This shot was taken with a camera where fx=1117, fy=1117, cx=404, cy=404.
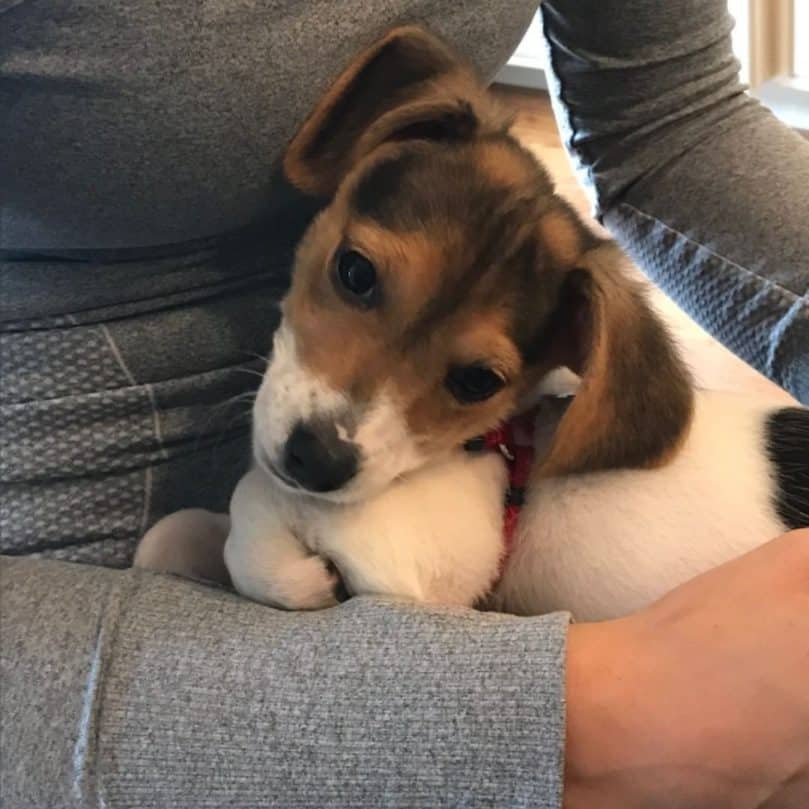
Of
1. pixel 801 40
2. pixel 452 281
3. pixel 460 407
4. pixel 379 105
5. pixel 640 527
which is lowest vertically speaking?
pixel 801 40

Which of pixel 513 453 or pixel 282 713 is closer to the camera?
pixel 282 713

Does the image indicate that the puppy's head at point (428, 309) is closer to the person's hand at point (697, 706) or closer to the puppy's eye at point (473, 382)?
the puppy's eye at point (473, 382)

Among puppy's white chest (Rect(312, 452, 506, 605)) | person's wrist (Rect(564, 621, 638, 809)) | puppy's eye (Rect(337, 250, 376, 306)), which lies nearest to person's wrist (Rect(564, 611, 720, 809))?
person's wrist (Rect(564, 621, 638, 809))

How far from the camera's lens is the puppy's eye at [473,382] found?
98 cm

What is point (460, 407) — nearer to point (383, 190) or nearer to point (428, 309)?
point (428, 309)

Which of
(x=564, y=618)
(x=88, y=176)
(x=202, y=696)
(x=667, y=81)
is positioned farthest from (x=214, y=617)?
(x=667, y=81)

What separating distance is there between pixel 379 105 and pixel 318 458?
339mm

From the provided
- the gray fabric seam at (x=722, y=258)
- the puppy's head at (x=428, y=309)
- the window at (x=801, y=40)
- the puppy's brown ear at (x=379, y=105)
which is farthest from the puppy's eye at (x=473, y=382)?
the window at (x=801, y=40)

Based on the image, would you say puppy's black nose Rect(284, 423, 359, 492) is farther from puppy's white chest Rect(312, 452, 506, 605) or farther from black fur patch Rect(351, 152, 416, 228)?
black fur patch Rect(351, 152, 416, 228)

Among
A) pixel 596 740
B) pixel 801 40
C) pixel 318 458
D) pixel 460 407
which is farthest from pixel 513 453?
pixel 801 40

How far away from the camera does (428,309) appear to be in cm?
97

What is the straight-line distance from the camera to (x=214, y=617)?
0.89 meters

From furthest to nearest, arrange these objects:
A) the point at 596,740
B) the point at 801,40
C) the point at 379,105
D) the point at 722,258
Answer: the point at 801,40 → the point at 722,258 → the point at 379,105 → the point at 596,740

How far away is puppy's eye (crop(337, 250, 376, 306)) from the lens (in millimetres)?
979
